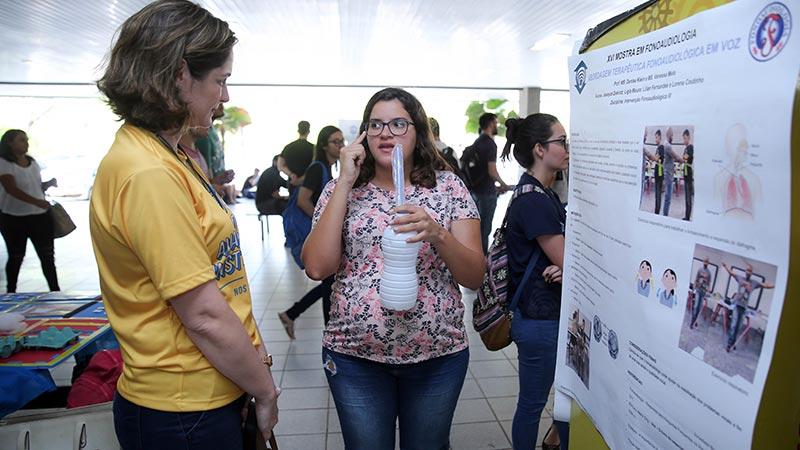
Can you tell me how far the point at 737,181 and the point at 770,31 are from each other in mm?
173

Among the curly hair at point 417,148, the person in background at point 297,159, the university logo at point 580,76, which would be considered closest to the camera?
the university logo at point 580,76

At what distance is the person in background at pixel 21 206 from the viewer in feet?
15.9

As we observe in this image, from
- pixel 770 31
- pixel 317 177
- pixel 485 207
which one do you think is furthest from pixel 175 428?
pixel 485 207

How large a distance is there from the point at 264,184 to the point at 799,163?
21.6 feet

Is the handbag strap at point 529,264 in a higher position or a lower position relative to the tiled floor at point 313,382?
higher

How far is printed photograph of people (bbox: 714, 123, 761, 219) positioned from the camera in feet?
2.05

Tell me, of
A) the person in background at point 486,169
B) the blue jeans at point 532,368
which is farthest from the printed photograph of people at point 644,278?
the person in background at point 486,169

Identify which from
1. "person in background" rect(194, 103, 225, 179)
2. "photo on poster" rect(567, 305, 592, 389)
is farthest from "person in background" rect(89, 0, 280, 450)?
"person in background" rect(194, 103, 225, 179)

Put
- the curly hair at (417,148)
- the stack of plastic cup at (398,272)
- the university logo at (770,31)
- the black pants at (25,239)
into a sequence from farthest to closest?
the black pants at (25,239)
the curly hair at (417,148)
the stack of plastic cup at (398,272)
the university logo at (770,31)

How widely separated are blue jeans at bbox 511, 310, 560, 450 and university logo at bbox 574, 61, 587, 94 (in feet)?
3.48

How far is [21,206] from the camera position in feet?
16.1

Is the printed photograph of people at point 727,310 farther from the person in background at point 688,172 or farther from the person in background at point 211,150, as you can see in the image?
the person in background at point 211,150

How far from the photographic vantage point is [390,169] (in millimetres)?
1692

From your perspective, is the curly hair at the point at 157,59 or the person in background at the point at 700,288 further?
the curly hair at the point at 157,59
